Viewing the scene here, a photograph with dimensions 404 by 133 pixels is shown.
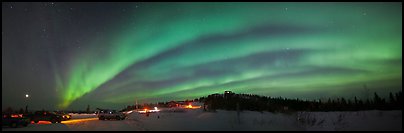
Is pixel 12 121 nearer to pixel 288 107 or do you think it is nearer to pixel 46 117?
pixel 46 117

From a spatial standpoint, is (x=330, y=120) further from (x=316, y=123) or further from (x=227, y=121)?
(x=227, y=121)

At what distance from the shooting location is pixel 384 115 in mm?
40406

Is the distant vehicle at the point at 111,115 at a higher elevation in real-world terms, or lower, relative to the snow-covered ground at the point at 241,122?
higher

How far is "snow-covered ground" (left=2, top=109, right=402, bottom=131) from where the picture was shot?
91.5ft

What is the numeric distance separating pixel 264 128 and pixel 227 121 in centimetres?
420

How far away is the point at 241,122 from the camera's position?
3075 centimetres

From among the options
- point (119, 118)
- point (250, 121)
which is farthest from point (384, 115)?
point (119, 118)

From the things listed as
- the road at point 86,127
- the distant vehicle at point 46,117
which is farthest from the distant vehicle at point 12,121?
the distant vehicle at point 46,117

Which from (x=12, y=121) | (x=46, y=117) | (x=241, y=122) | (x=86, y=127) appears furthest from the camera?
(x=46, y=117)

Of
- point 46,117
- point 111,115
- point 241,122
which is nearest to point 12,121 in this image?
point 46,117

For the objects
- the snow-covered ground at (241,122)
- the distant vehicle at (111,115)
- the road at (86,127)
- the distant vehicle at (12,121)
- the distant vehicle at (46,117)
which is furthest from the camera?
the distant vehicle at (111,115)

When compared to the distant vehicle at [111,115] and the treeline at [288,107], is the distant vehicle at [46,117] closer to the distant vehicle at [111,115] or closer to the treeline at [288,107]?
the distant vehicle at [111,115]

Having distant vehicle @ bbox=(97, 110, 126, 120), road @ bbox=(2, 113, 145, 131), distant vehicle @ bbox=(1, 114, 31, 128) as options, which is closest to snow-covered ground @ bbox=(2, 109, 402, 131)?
road @ bbox=(2, 113, 145, 131)

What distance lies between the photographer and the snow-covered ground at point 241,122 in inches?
1098
